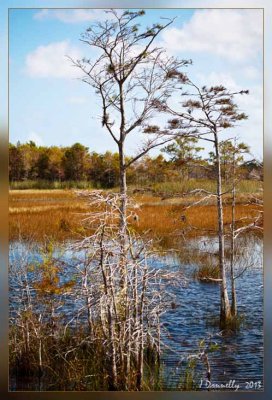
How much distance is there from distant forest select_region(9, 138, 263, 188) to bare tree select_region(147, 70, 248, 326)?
88mm

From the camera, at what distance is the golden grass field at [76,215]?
680 centimetres

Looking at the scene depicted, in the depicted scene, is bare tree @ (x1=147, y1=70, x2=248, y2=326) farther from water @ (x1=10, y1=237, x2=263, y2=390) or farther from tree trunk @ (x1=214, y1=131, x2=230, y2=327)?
water @ (x1=10, y1=237, x2=263, y2=390)

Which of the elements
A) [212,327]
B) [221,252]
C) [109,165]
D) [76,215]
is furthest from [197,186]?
[212,327]

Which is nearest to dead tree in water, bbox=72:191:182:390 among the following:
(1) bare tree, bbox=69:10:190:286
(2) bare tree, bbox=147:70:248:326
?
(1) bare tree, bbox=69:10:190:286

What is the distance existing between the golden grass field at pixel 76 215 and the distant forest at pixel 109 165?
5.5 inches

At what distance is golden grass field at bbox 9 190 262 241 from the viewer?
6.80 metres

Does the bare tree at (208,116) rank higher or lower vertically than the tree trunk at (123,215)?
higher

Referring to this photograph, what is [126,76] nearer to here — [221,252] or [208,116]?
[208,116]

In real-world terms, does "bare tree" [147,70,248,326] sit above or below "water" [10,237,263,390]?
above

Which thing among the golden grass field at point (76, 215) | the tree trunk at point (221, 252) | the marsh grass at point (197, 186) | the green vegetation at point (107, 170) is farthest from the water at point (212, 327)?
the green vegetation at point (107, 170)

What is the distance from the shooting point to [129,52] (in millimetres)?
6797

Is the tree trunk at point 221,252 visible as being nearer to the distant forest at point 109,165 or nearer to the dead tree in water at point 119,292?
the distant forest at point 109,165

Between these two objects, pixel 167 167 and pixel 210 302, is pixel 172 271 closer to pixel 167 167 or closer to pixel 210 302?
pixel 210 302
